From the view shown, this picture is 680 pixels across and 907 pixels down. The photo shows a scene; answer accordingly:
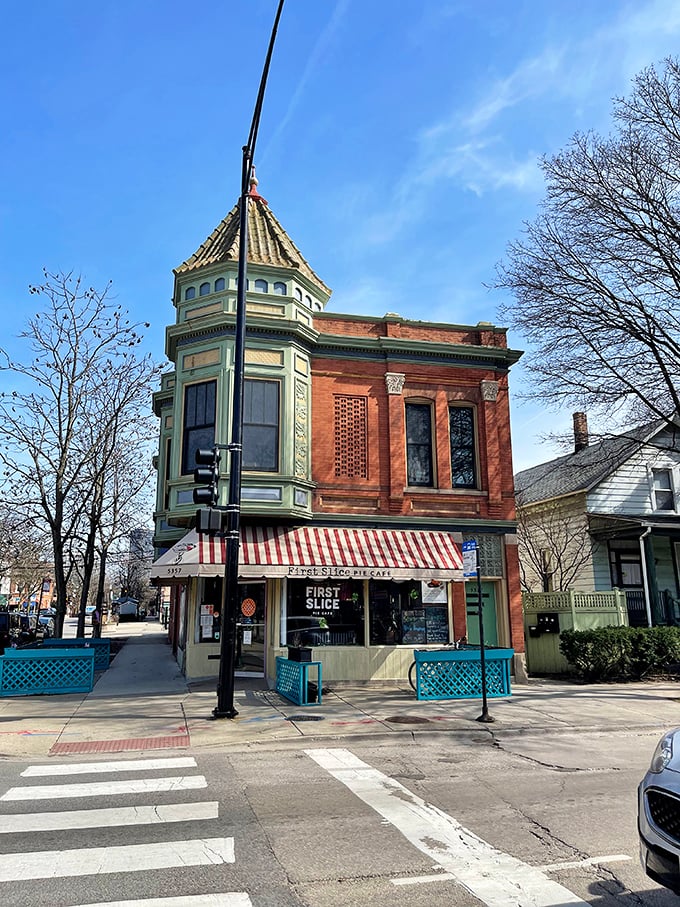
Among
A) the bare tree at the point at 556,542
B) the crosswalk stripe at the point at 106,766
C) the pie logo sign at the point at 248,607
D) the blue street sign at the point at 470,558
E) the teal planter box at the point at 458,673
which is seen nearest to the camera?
the crosswalk stripe at the point at 106,766

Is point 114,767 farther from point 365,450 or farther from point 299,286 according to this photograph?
point 299,286

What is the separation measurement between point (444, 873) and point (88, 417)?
21342 millimetres

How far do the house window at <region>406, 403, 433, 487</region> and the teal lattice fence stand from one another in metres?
6.00

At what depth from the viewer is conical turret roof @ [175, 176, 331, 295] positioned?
701 inches

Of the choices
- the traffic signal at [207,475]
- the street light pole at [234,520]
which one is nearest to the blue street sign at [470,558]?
the street light pole at [234,520]

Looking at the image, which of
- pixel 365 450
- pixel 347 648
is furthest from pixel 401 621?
pixel 365 450

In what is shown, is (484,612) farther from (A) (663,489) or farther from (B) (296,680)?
(A) (663,489)

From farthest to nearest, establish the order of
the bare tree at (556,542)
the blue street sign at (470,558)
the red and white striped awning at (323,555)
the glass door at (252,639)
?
the bare tree at (556,542), the glass door at (252,639), the red and white striped awning at (323,555), the blue street sign at (470,558)

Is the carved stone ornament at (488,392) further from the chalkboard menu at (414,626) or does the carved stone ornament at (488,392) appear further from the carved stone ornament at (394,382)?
the chalkboard menu at (414,626)

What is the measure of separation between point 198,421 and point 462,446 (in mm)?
6941

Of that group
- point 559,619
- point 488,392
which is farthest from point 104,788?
point 559,619

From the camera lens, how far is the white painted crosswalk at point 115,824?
4.99 meters

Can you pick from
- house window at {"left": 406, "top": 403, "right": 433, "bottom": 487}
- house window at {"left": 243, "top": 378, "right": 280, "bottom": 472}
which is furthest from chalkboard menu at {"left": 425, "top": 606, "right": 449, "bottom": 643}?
house window at {"left": 243, "top": 378, "right": 280, "bottom": 472}

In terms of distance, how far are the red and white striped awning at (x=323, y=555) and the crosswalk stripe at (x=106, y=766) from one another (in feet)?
18.6
